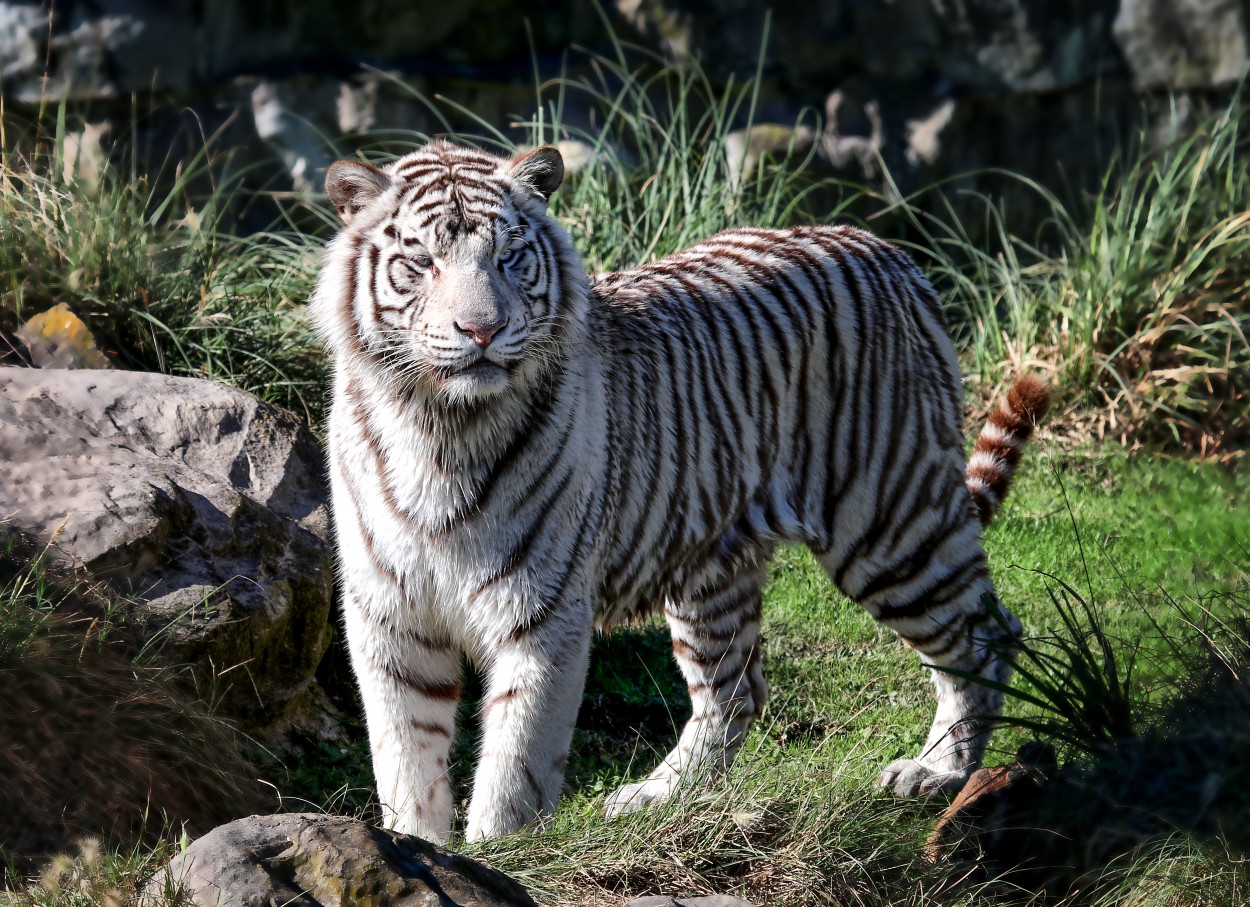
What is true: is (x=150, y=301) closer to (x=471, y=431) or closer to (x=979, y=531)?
(x=471, y=431)

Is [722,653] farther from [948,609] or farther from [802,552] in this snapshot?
[802,552]

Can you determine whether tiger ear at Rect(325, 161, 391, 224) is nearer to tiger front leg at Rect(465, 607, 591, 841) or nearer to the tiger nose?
the tiger nose

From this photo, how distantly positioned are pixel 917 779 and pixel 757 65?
489cm

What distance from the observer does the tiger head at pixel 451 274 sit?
10.8ft

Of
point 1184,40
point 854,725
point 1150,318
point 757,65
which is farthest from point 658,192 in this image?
point 1184,40

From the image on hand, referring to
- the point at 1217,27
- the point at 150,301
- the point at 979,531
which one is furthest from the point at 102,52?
the point at 1217,27

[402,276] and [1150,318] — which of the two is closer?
[402,276]

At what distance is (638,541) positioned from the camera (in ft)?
12.7

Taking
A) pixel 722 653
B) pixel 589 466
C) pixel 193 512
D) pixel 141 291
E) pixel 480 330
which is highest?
pixel 480 330

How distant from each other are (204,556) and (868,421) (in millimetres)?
2010

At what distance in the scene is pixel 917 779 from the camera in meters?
4.18

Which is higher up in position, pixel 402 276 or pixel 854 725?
pixel 402 276

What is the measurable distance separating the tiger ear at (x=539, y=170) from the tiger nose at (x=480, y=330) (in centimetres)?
55

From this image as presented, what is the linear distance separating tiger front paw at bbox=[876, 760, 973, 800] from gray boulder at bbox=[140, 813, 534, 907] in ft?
5.32
